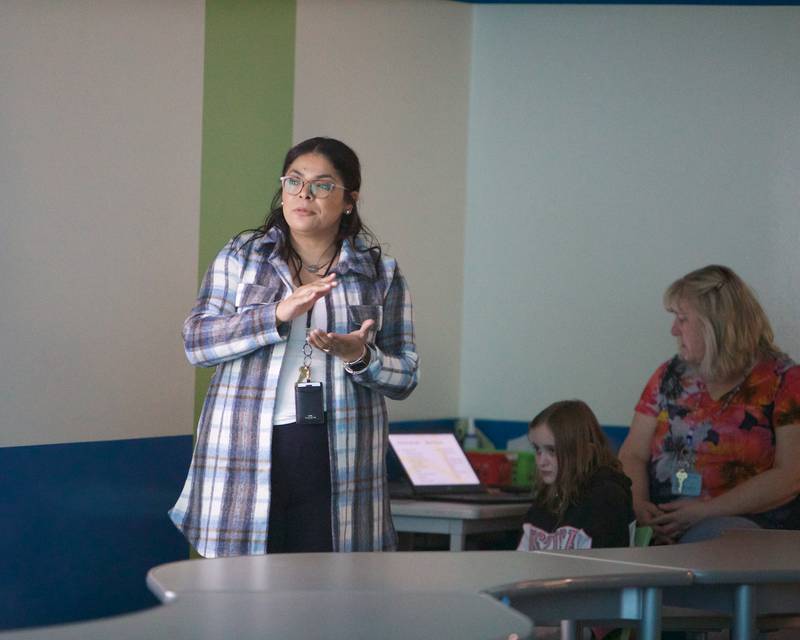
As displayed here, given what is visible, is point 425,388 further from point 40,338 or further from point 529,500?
point 40,338

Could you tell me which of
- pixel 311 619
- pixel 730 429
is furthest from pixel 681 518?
pixel 311 619

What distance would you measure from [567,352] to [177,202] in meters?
2.22

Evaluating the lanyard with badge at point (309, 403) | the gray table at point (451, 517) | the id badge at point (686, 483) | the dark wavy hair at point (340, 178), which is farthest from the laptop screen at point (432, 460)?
the lanyard with badge at point (309, 403)

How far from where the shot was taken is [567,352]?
604 centimetres

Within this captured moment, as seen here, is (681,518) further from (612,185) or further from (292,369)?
(612,185)

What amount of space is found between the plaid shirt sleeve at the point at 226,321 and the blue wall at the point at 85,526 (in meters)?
0.85

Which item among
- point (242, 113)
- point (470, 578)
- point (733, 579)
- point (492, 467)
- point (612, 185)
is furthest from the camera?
point (612, 185)

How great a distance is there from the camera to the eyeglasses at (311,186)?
11.6 ft

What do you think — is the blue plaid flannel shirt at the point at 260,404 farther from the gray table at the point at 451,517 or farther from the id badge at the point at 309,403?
the gray table at the point at 451,517

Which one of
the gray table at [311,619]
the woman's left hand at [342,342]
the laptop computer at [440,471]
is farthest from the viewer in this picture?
the laptop computer at [440,471]

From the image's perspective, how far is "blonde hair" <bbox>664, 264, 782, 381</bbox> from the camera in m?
4.61

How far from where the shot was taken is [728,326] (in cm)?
462

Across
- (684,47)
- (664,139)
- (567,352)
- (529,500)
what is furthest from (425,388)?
(684,47)

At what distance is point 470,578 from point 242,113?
2.51m
